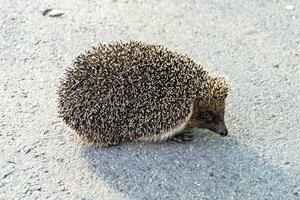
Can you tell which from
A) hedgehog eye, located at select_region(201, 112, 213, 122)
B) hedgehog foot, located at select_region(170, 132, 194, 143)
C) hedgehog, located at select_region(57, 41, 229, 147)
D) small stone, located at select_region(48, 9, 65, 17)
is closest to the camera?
hedgehog, located at select_region(57, 41, 229, 147)

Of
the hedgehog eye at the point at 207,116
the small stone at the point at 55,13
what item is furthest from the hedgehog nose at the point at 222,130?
the small stone at the point at 55,13

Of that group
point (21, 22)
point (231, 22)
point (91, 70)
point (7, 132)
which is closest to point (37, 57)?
point (21, 22)

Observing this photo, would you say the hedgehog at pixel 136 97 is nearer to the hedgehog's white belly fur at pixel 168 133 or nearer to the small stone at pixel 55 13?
the hedgehog's white belly fur at pixel 168 133

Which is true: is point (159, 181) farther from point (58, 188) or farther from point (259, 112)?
point (259, 112)

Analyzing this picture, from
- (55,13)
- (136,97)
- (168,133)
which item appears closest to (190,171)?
(168,133)

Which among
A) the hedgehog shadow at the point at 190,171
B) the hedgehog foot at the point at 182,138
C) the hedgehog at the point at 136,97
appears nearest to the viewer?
the hedgehog shadow at the point at 190,171

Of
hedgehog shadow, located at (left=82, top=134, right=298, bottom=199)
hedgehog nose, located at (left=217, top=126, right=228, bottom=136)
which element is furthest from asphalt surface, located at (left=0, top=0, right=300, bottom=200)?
hedgehog nose, located at (left=217, top=126, right=228, bottom=136)

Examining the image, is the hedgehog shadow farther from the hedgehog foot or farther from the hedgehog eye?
the hedgehog eye

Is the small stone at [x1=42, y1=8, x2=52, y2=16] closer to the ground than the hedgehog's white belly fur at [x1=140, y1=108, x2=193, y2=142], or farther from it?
closer to the ground
